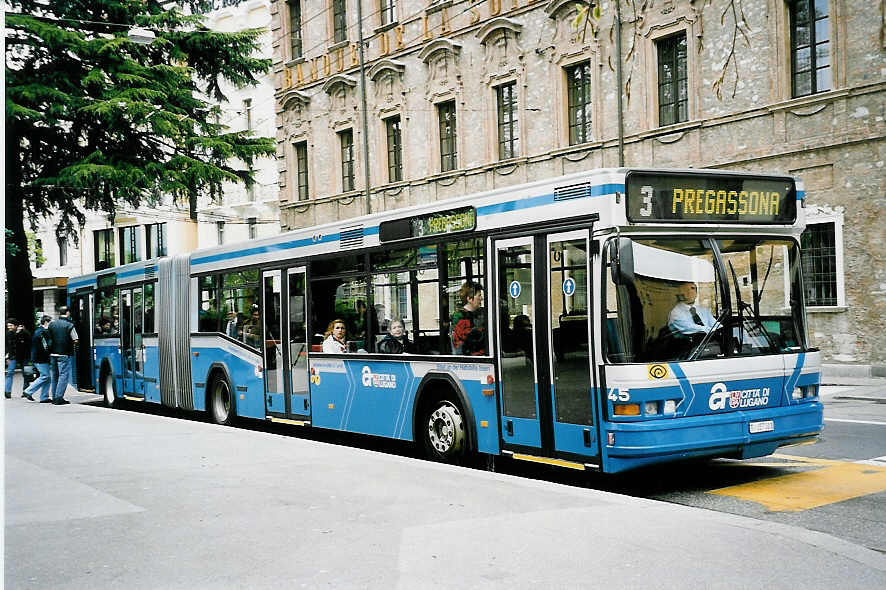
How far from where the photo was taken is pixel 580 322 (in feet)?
28.9

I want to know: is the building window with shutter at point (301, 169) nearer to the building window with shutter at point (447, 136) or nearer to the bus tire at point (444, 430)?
the building window with shutter at point (447, 136)

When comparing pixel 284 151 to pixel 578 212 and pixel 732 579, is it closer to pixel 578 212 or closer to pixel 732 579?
pixel 578 212

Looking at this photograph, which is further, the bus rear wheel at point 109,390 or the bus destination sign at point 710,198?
the bus rear wheel at point 109,390

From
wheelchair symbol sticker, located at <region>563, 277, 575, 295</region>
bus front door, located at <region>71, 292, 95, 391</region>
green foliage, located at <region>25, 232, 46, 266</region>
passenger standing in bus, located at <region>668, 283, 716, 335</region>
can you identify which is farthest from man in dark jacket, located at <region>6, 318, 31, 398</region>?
green foliage, located at <region>25, 232, 46, 266</region>

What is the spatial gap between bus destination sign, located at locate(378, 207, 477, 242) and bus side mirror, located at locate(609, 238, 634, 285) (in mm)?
2139

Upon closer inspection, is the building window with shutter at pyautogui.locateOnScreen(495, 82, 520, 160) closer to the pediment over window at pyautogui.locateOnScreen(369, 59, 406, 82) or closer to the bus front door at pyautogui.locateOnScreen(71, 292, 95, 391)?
the pediment over window at pyautogui.locateOnScreen(369, 59, 406, 82)

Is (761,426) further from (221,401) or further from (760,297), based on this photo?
(221,401)

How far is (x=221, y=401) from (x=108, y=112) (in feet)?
43.3

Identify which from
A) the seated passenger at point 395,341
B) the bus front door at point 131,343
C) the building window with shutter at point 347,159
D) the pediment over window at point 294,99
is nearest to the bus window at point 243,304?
the seated passenger at point 395,341

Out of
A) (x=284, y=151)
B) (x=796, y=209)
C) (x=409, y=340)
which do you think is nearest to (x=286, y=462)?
(x=409, y=340)

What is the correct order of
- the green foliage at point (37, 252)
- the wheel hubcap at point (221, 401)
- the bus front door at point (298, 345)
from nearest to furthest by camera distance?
the bus front door at point (298, 345), the wheel hubcap at point (221, 401), the green foliage at point (37, 252)

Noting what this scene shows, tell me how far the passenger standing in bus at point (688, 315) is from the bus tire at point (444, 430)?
265 centimetres

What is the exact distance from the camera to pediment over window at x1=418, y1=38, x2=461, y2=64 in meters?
29.6

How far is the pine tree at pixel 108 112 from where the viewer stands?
88.7 feet
